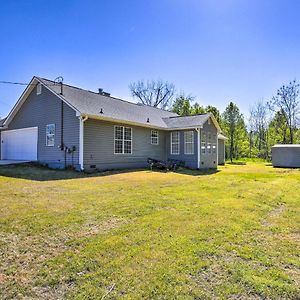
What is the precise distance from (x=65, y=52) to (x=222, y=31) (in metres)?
8.32

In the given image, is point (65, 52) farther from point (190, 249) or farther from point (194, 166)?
point (190, 249)

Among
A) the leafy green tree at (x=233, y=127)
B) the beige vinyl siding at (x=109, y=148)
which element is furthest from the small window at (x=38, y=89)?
the leafy green tree at (x=233, y=127)

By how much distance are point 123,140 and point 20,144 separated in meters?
6.88

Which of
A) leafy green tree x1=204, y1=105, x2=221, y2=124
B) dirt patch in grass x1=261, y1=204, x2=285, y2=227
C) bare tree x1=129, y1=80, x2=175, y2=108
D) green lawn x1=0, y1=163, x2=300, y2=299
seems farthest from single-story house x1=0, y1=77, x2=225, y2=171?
bare tree x1=129, y1=80, x2=175, y2=108

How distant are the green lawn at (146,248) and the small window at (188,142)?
1111 cm

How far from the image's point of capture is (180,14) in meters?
10.8

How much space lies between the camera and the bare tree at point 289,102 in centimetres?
3238

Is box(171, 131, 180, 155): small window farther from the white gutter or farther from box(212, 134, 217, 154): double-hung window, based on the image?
the white gutter

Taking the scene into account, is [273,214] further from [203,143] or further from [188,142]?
[203,143]

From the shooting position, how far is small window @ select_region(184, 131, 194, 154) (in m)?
17.9

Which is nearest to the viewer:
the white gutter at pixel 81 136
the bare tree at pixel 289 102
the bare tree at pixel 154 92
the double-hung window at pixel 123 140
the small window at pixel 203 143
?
the white gutter at pixel 81 136

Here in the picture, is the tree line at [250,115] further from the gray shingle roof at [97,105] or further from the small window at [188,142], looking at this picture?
the gray shingle roof at [97,105]

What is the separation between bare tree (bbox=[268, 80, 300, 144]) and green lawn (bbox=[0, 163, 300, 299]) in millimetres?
30301

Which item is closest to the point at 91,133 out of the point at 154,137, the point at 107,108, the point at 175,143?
the point at 107,108
